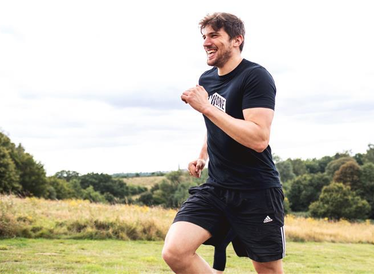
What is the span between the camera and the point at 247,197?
358cm

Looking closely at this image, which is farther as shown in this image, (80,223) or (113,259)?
(80,223)

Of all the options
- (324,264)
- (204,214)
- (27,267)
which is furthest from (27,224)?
(204,214)

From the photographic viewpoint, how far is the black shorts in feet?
11.7

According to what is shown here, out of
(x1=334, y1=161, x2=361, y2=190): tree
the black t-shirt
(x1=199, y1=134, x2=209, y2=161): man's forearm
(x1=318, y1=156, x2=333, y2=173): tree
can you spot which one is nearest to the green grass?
(x1=199, y1=134, x2=209, y2=161): man's forearm

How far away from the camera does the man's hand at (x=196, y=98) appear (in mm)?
3221

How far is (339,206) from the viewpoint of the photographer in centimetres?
4800

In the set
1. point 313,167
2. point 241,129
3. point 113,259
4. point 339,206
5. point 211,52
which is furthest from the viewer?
point 313,167

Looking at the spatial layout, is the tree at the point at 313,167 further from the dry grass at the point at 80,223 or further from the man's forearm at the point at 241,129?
the man's forearm at the point at 241,129

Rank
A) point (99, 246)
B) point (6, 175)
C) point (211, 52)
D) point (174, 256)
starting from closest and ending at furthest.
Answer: point (174, 256), point (211, 52), point (99, 246), point (6, 175)

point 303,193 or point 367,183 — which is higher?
point 367,183

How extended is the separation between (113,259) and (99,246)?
6.20 ft

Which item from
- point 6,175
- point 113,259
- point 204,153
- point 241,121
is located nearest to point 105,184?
point 6,175

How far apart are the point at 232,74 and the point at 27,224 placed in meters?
8.31

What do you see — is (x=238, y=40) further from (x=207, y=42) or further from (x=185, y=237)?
(x=185, y=237)
